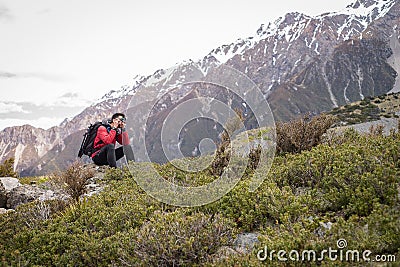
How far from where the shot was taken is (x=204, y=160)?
1073 centimetres

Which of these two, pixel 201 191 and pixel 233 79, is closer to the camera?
pixel 201 191

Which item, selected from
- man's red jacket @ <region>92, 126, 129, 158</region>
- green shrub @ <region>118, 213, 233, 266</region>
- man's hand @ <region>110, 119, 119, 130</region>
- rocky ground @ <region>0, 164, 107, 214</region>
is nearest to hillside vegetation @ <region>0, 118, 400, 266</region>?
green shrub @ <region>118, 213, 233, 266</region>

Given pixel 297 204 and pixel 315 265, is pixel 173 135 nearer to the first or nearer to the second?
pixel 297 204

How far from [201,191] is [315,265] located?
365 cm

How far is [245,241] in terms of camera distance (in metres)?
5.11

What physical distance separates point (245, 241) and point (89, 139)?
8.32m

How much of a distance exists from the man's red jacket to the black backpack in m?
0.13

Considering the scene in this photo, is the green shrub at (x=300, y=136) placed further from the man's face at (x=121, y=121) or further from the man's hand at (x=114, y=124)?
the man's hand at (x=114, y=124)

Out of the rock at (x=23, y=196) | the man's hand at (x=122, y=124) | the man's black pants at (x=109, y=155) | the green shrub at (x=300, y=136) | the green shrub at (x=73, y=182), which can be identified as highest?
the man's hand at (x=122, y=124)

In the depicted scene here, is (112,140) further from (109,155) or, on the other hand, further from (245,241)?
(245,241)

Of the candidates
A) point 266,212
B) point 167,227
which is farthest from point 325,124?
point 167,227

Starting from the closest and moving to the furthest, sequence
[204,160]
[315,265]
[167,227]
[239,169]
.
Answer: [315,265] < [167,227] < [239,169] < [204,160]

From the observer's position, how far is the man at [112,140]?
11.7m

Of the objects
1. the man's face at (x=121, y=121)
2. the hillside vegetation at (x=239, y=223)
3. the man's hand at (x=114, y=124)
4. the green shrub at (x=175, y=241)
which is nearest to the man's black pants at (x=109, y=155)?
the man's hand at (x=114, y=124)
